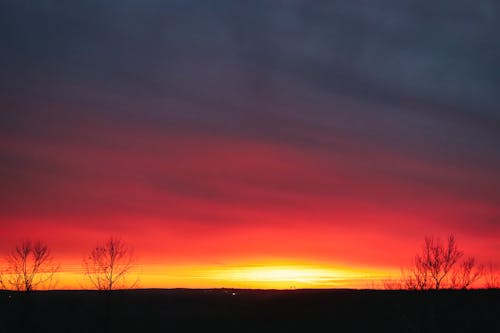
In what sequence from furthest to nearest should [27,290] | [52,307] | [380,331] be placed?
[52,307], [380,331], [27,290]

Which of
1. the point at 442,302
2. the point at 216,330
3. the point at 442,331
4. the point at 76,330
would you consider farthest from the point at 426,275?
the point at 76,330

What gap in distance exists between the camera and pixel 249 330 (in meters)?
84.3

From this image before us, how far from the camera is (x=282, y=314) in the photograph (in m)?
97.9

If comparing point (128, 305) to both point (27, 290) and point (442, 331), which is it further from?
point (442, 331)

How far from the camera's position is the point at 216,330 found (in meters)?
84.0

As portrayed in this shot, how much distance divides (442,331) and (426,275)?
43.8 feet

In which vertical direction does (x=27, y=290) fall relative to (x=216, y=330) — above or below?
above

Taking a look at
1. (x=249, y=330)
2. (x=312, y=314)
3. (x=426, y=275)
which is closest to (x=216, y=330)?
(x=249, y=330)

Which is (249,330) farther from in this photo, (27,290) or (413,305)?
(27,290)

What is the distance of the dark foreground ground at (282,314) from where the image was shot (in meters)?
74.9

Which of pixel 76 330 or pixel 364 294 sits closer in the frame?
pixel 76 330

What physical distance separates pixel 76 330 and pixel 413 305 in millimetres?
52011

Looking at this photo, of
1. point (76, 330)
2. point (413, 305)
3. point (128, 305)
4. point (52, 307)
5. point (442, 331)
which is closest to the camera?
point (442, 331)

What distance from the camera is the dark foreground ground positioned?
2950 inches
